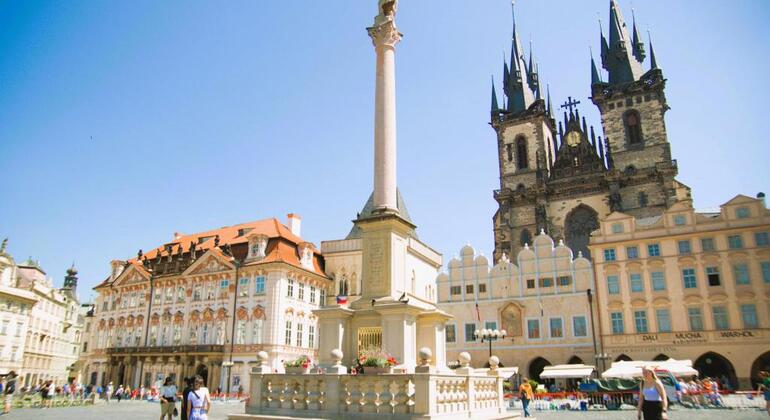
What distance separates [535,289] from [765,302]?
13.1 m

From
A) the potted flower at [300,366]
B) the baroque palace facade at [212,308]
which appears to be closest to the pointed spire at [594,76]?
the baroque palace facade at [212,308]

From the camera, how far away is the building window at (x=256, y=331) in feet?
121

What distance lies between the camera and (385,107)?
1628cm

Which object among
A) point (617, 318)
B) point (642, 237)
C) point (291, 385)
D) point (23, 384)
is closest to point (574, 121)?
point (642, 237)

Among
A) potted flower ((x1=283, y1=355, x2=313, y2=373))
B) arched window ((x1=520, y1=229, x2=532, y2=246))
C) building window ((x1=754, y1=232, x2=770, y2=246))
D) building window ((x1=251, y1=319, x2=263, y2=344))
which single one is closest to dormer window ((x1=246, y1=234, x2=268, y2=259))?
building window ((x1=251, y1=319, x2=263, y2=344))

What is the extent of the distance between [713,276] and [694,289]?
4.43 ft

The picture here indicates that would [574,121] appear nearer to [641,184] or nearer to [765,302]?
[641,184]

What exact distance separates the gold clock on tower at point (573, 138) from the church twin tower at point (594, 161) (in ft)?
0.32

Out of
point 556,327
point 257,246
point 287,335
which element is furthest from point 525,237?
point 257,246

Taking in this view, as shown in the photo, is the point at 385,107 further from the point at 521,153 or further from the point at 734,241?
the point at 521,153

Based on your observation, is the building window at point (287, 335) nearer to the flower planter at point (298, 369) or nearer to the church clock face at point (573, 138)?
the flower planter at point (298, 369)

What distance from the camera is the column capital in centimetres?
1698

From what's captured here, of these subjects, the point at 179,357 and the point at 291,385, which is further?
the point at 179,357

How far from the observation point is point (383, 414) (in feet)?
34.2
